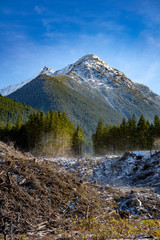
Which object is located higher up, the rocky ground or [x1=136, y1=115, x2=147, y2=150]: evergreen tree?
[x1=136, y1=115, x2=147, y2=150]: evergreen tree

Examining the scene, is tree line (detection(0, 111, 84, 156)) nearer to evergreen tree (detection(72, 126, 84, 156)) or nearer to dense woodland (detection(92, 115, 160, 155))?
evergreen tree (detection(72, 126, 84, 156))

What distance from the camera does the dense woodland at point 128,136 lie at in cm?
4109

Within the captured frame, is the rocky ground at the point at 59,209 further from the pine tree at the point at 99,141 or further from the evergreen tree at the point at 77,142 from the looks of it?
the pine tree at the point at 99,141

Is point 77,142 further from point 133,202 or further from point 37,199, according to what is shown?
point 37,199

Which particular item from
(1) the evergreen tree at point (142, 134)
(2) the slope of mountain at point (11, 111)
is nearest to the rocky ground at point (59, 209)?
(1) the evergreen tree at point (142, 134)

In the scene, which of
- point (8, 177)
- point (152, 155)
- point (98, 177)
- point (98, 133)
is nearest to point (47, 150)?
point (98, 133)

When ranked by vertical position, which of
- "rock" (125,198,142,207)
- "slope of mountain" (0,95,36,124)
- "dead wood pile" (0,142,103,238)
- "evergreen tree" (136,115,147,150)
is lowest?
"rock" (125,198,142,207)

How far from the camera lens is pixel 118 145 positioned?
46719mm

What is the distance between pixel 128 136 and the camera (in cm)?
4353

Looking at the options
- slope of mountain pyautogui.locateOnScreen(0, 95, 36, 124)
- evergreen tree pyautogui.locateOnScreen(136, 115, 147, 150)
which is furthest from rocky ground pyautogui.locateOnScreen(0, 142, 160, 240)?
slope of mountain pyautogui.locateOnScreen(0, 95, 36, 124)

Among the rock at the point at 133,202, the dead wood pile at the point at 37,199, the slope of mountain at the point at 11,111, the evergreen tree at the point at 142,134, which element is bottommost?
the rock at the point at 133,202

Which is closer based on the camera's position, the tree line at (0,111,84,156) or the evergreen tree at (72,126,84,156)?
the tree line at (0,111,84,156)

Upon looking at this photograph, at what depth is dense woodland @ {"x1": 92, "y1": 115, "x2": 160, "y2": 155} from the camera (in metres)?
41.1

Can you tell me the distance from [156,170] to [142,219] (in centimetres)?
947
